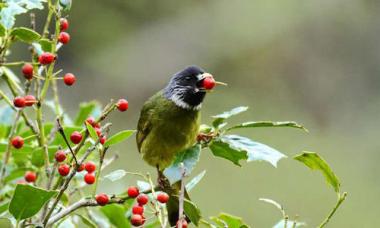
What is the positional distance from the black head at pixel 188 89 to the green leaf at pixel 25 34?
0.72 meters

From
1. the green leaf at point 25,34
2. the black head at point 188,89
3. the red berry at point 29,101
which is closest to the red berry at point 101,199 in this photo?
the red berry at point 29,101

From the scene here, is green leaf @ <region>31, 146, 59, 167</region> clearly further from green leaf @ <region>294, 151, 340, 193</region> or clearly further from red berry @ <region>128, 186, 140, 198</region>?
green leaf @ <region>294, 151, 340, 193</region>

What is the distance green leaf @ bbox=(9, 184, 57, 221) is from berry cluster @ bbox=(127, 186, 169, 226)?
202 millimetres

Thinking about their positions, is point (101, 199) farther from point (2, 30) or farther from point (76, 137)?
point (2, 30)

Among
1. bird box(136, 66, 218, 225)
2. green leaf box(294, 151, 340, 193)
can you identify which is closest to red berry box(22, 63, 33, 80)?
green leaf box(294, 151, 340, 193)

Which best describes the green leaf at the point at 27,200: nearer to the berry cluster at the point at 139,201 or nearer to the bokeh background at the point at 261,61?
the berry cluster at the point at 139,201

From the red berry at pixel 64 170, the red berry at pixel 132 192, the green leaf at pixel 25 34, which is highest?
the green leaf at pixel 25 34

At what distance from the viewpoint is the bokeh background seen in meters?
8.03

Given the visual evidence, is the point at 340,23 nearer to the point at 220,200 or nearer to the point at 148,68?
the point at 148,68

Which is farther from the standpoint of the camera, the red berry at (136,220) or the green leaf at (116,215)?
the green leaf at (116,215)

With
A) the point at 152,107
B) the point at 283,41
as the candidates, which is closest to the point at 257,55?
the point at 283,41

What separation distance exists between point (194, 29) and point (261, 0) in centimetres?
88

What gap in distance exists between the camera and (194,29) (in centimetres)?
952

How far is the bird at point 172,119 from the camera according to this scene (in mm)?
2049
